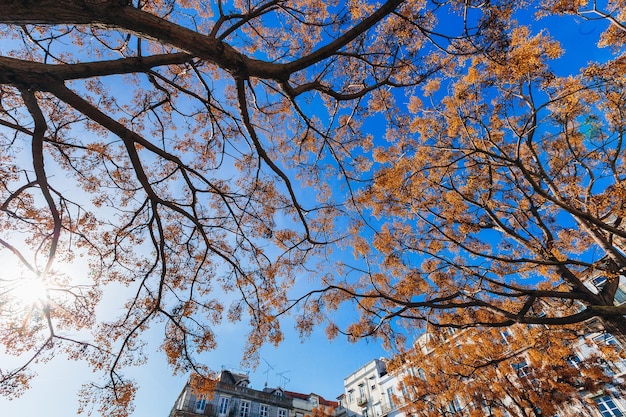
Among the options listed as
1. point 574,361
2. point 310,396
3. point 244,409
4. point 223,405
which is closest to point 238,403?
point 244,409

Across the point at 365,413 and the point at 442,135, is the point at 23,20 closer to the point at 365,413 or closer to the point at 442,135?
the point at 442,135

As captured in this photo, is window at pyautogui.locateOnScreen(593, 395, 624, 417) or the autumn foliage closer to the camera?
the autumn foliage

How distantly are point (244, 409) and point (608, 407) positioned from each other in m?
26.8

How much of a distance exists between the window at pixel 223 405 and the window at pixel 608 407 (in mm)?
26851

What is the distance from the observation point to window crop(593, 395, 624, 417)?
16141 millimetres

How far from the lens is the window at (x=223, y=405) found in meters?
24.7

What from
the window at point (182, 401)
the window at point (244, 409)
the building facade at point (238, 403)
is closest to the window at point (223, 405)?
the building facade at point (238, 403)

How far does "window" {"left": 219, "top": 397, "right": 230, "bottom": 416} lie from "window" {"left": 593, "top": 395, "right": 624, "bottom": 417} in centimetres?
2685

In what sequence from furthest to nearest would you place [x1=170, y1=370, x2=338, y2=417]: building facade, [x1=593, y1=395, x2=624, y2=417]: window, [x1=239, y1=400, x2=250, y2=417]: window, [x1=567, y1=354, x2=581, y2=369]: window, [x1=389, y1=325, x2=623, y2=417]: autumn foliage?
[x1=239, y1=400, x2=250, y2=417]: window < [x1=170, y1=370, x2=338, y2=417]: building facade < [x1=593, y1=395, x2=624, y2=417]: window < [x1=567, y1=354, x2=581, y2=369]: window < [x1=389, y1=325, x2=623, y2=417]: autumn foliage

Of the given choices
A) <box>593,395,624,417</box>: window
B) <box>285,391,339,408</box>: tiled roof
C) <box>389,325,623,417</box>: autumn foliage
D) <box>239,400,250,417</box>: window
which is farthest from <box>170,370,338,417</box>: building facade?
<box>593,395,624,417</box>: window

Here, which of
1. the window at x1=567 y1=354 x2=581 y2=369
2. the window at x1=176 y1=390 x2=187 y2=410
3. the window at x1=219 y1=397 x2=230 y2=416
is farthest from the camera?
the window at x1=219 y1=397 x2=230 y2=416

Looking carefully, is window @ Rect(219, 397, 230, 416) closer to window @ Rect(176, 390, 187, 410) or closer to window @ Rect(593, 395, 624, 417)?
window @ Rect(176, 390, 187, 410)

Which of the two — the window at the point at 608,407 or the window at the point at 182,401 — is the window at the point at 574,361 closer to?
the window at the point at 608,407

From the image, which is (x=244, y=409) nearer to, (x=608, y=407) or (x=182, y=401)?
(x=182, y=401)
